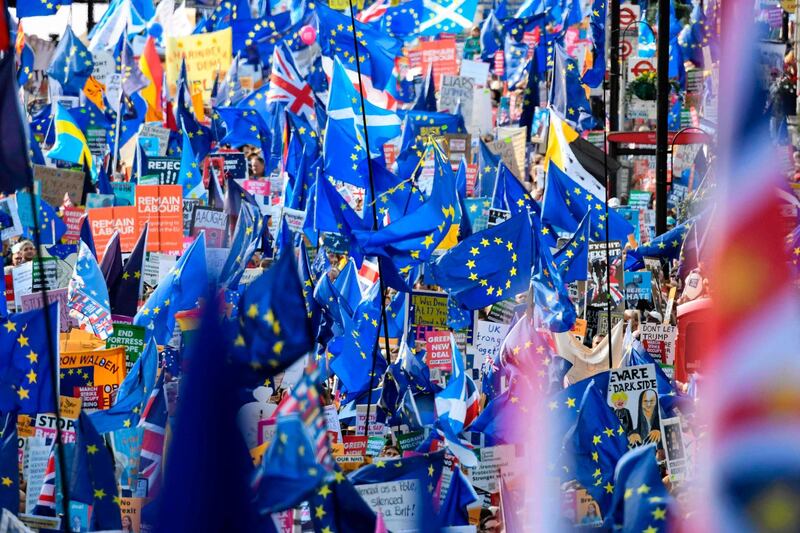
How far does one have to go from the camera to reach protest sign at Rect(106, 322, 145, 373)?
11406mm

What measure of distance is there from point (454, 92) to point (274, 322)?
→ 53.4 feet

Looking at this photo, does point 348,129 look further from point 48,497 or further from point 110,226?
point 48,497

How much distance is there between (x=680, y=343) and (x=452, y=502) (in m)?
3.16

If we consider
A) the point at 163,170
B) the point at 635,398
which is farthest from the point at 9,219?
the point at 635,398

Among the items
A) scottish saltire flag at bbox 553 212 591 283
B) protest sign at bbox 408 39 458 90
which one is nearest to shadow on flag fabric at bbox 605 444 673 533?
scottish saltire flag at bbox 553 212 591 283

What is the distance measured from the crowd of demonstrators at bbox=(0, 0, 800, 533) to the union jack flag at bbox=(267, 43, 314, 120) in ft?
0.12

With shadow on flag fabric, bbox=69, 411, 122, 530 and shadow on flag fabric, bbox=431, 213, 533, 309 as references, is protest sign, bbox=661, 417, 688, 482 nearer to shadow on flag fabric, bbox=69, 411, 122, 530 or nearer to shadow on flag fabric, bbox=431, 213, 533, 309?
shadow on flag fabric, bbox=431, 213, 533, 309

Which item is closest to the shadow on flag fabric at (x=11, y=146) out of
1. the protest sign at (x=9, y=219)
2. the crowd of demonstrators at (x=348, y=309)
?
the crowd of demonstrators at (x=348, y=309)

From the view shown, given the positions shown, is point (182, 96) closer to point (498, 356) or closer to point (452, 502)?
point (498, 356)

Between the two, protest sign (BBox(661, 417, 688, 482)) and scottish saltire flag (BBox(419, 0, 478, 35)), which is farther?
scottish saltire flag (BBox(419, 0, 478, 35))

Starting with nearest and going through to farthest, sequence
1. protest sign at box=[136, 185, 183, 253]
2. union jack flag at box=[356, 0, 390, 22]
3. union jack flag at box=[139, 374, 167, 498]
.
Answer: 1. union jack flag at box=[139, 374, 167, 498]
2. protest sign at box=[136, 185, 183, 253]
3. union jack flag at box=[356, 0, 390, 22]

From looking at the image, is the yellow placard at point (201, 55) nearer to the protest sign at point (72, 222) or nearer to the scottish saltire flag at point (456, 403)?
the protest sign at point (72, 222)

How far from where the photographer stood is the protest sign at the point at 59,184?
17.1 m

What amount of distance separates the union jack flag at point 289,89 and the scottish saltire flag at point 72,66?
4119 millimetres
